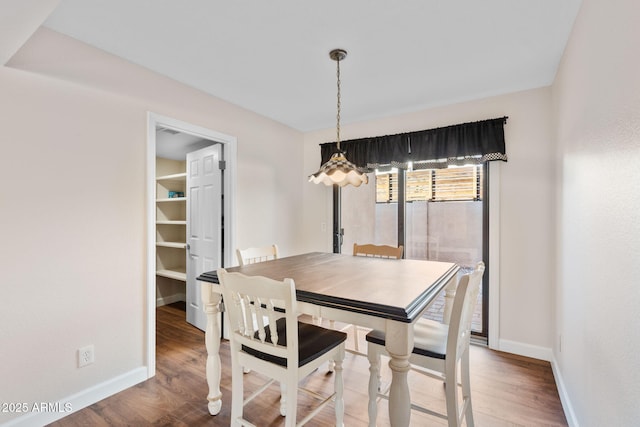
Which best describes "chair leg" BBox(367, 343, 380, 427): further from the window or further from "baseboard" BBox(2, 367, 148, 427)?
the window

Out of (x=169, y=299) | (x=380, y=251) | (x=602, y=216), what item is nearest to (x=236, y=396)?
(x=380, y=251)

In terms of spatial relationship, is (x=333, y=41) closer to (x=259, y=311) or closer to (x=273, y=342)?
(x=259, y=311)

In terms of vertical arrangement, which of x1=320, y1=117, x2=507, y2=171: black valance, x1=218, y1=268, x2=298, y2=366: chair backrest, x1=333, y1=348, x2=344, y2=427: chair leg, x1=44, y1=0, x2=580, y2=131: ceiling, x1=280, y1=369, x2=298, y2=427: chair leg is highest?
x1=44, y1=0, x2=580, y2=131: ceiling

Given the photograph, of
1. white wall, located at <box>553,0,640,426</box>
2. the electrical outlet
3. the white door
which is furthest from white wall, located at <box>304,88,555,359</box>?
the electrical outlet

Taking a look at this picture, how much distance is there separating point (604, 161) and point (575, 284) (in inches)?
34.3

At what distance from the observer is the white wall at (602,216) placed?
3.12ft

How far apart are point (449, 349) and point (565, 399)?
119 centimetres

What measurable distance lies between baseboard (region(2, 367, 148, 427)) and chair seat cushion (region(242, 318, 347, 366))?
4.11ft

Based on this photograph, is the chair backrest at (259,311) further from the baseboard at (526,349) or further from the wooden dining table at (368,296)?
the baseboard at (526,349)

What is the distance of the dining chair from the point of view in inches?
53.3

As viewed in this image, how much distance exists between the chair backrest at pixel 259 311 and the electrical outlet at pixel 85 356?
1.18m

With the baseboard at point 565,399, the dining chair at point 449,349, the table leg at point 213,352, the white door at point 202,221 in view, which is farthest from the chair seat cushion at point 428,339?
the white door at point 202,221

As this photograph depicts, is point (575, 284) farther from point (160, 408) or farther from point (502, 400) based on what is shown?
point (160, 408)

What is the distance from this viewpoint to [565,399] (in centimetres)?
186
